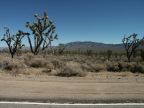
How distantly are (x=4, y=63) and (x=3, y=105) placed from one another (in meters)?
12.9

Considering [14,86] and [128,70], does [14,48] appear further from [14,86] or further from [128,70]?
[14,86]

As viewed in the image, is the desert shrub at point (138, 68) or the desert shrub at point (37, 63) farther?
the desert shrub at point (37, 63)

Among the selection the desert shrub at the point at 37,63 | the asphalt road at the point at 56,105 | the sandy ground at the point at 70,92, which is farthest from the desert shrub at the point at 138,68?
the asphalt road at the point at 56,105

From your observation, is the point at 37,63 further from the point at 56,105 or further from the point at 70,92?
the point at 56,105

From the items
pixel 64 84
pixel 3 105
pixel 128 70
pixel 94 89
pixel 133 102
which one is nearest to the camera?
pixel 3 105

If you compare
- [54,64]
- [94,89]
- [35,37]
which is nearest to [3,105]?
[94,89]

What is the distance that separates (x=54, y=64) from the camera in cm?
2283

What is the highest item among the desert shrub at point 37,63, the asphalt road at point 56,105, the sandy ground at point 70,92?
the desert shrub at point 37,63

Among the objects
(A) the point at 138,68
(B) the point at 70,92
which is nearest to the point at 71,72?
(B) the point at 70,92

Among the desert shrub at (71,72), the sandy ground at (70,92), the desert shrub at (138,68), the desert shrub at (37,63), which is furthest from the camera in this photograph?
the desert shrub at (37,63)

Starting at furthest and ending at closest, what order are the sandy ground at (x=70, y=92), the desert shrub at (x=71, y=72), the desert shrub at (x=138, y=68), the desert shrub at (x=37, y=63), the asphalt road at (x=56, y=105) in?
the desert shrub at (x=37, y=63) → the desert shrub at (x=138, y=68) → the desert shrub at (x=71, y=72) → the sandy ground at (x=70, y=92) → the asphalt road at (x=56, y=105)

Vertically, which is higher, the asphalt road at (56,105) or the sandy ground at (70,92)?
the sandy ground at (70,92)

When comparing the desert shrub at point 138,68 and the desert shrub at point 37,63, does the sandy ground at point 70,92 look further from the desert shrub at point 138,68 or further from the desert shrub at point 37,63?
the desert shrub at point 138,68

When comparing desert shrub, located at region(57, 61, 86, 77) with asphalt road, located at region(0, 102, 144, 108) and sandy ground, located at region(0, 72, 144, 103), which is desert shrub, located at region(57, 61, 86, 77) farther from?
asphalt road, located at region(0, 102, 144, 108)
